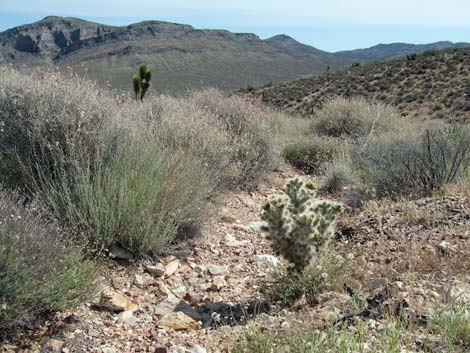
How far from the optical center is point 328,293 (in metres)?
3.67

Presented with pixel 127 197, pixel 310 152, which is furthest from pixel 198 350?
pixel 310 152

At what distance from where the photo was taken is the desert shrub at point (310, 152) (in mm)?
9742

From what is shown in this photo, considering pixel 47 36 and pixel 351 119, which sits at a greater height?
pixel 47 36

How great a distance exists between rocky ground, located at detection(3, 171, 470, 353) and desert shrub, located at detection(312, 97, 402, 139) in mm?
6258

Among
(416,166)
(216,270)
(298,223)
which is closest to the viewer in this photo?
(298,223)

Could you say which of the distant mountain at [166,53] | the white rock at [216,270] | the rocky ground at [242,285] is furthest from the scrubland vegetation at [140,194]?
the distant mountain at [166,53]

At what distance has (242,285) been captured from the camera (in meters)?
4.29

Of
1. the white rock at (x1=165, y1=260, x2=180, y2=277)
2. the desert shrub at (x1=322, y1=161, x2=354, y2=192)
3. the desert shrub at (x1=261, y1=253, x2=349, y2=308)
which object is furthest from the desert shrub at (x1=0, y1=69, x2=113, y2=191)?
the desert shrub at (x1=322, y1=161, x2=354, y2=192)

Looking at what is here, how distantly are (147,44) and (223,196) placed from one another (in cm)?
11723

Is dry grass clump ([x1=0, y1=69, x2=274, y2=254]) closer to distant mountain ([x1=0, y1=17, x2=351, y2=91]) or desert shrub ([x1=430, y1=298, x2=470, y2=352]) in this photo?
desert shrub ([x1=430, y1=298, x2=470, y2=352])

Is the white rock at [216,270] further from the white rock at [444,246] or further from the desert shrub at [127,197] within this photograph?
the white rock at [444,246]

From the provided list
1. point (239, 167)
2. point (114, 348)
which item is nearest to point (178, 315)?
point (114, 348)

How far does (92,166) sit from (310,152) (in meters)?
6.04

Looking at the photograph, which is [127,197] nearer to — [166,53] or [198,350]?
[198,350]
